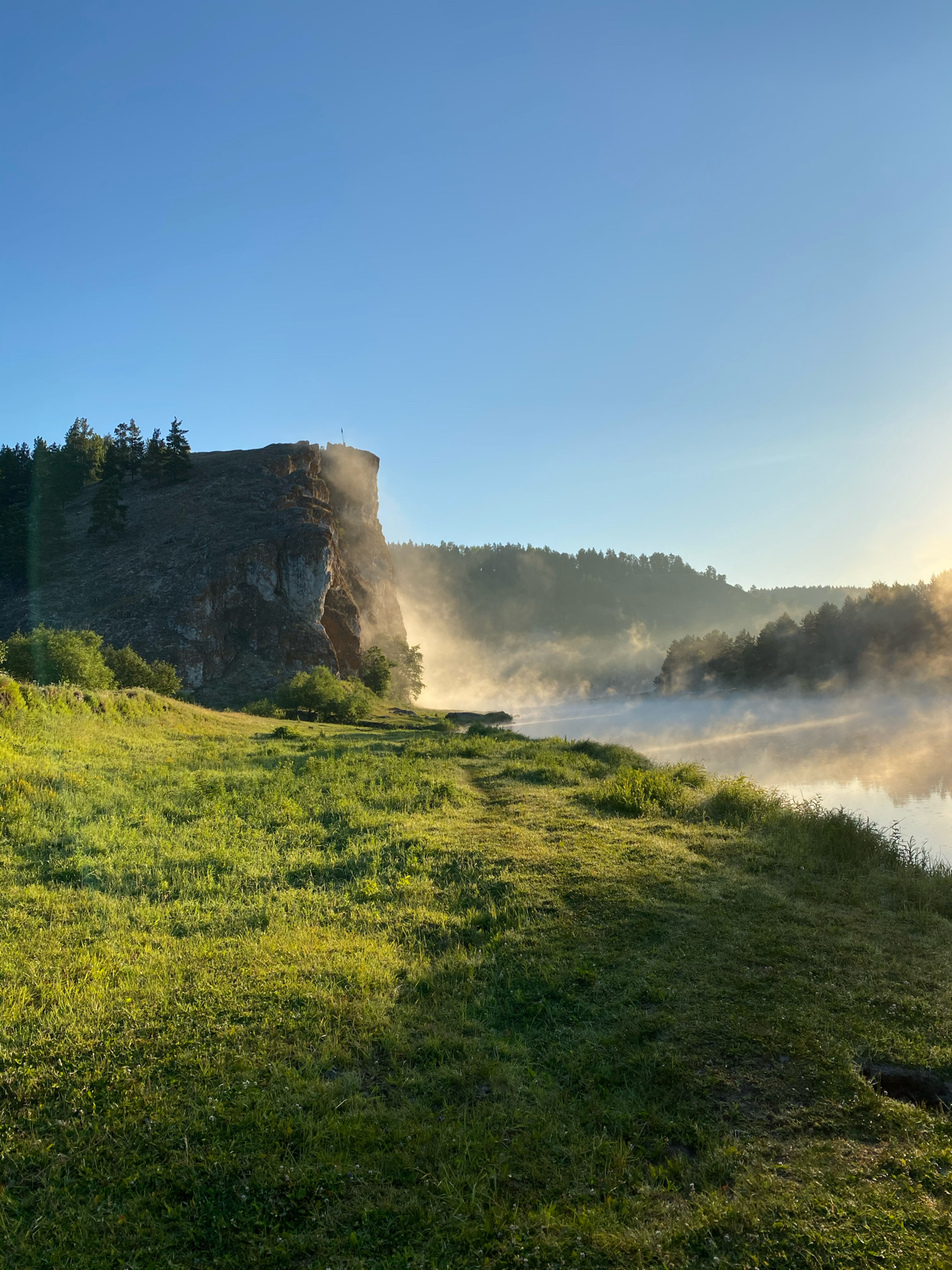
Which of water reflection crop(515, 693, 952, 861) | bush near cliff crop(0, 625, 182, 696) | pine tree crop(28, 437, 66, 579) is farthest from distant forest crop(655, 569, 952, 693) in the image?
pine tree crop(28, 437, 66, 579)

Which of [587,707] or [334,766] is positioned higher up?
[334,766]

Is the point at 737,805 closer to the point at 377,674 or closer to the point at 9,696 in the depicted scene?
the point at 9,696

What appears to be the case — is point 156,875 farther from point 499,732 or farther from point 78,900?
point 499,732

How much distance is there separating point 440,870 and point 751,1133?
269 inches

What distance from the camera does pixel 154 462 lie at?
82.0 metres

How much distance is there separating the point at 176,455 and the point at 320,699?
47761 mm

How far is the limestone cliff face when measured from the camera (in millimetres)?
59281

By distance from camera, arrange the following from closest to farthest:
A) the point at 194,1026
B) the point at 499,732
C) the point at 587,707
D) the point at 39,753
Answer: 1. the point at 194,1026
2. the point at 39,753
3. the point at 499,732
4. the point at 587,707

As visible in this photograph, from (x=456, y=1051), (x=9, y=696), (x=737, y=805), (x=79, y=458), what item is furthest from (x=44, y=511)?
(x=456, y=1051)

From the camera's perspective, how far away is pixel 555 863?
11.6 metres

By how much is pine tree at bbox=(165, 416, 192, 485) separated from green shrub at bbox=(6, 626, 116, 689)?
57.7 meters

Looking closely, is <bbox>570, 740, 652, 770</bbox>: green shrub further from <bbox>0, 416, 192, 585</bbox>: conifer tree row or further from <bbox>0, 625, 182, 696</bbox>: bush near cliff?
<bbox>0, 416, 192, 585</bbox>: conifer tree row

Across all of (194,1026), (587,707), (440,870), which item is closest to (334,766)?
(440,870)

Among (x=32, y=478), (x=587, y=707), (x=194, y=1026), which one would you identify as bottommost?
(x=587, y=707)
